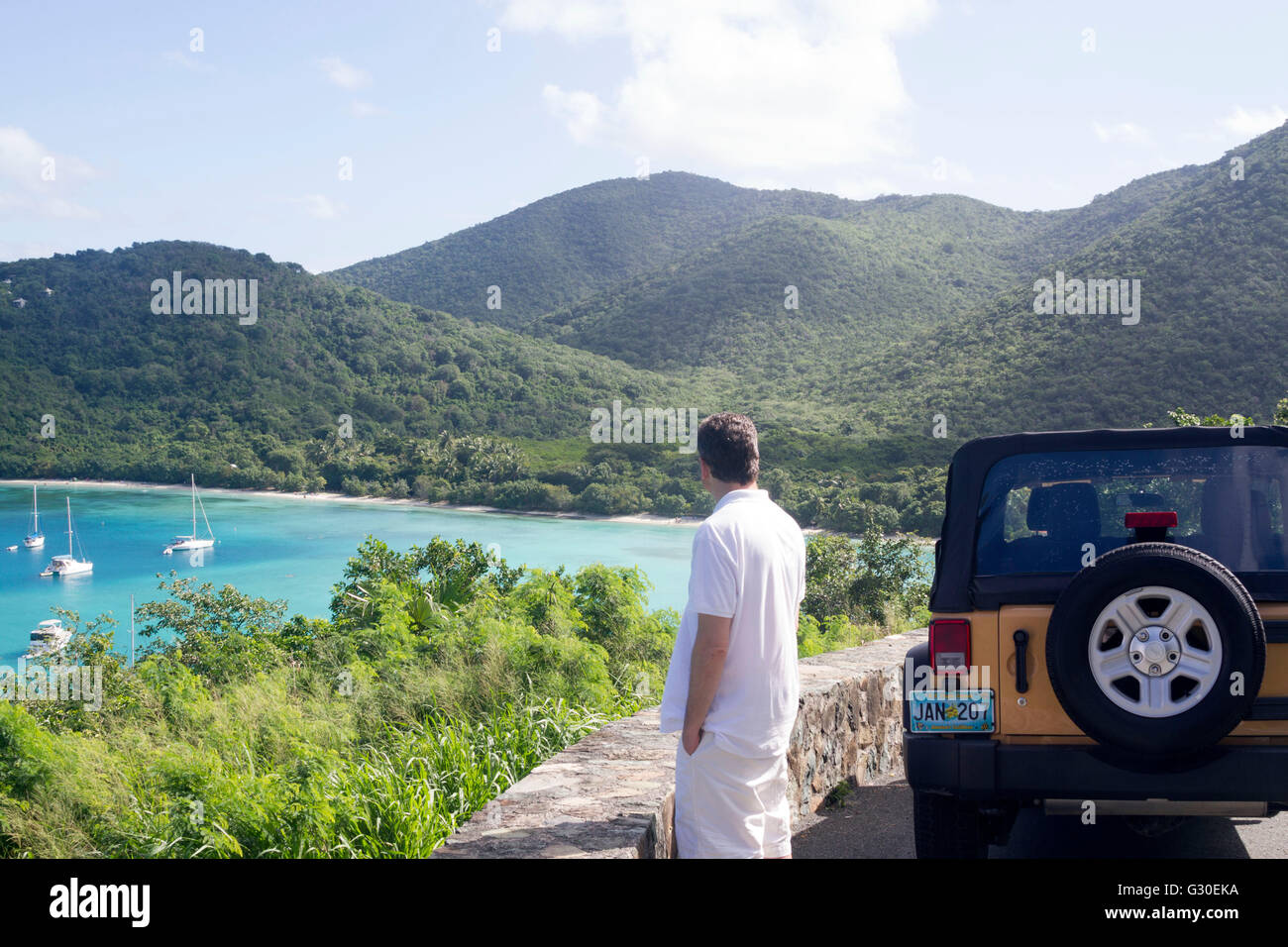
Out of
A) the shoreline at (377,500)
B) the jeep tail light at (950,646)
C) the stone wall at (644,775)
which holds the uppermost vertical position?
the jeep tail light at (950,646)

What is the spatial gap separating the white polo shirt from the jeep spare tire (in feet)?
3.51

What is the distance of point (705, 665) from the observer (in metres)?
2.82

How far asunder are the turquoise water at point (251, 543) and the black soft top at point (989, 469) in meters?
44.1

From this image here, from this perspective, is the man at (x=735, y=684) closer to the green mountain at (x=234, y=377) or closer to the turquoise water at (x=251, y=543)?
the turquoise water at (x=251, y=543)

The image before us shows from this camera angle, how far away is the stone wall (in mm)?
3268

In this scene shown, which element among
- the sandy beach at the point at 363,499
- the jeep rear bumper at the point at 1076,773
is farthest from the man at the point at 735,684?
the sandy beach at the point at 363,499

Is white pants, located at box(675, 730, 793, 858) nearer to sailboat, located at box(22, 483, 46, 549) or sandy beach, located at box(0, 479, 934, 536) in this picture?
sandy beach, located at box(0, 479, 934, 536)

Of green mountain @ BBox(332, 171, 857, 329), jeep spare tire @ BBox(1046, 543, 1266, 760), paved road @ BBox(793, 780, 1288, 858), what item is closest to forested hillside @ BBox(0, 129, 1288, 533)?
green mountain @ BBox(332, 171, 857, 329)

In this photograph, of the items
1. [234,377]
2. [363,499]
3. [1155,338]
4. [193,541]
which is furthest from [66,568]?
[1155,338]

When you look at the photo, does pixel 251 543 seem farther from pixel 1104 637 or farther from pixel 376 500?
pixel 1104 637

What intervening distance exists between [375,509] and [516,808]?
7283 cm

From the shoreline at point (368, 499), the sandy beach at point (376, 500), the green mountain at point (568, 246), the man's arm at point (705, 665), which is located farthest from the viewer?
the green mountain at point (568, 246)

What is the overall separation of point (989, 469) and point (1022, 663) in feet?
2.59

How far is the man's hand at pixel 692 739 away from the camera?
2.87 metres
